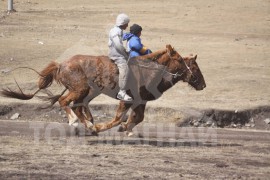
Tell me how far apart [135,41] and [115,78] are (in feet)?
2.53

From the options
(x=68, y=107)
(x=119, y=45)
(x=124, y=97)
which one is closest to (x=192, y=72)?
(x=124, y=97)

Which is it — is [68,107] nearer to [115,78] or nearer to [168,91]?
[115,78]

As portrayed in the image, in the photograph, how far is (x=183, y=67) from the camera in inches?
561

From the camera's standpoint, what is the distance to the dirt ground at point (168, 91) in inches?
424

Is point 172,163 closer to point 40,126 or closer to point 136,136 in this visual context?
point 136,136

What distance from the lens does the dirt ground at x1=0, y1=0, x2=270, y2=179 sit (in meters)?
10.8

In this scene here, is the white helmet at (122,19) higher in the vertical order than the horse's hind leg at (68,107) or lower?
higher

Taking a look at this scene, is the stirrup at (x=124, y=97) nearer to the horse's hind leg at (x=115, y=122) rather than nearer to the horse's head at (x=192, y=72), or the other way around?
the horse's hind leg at (x=115, y=122)

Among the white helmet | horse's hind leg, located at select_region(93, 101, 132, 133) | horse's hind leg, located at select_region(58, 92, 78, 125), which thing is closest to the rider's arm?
the white helmet

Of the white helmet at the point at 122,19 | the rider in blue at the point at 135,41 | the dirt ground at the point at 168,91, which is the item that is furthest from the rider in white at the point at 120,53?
the dirt ground at the point at 168,91

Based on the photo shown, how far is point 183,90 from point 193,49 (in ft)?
21.5

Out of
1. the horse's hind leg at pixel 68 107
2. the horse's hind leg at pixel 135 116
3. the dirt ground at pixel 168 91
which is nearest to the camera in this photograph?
the dirt ground at pixel 168 91

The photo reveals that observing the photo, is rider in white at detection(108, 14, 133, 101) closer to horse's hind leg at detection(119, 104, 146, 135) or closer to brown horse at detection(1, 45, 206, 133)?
brown horse at detection(1, 45, 206, 133)

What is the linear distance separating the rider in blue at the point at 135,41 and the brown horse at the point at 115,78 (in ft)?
0.78
